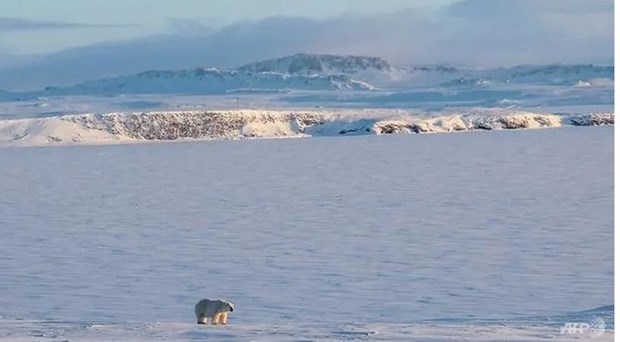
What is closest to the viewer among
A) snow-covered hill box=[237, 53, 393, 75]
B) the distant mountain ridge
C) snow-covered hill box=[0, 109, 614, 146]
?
snow-covered hill box=[0, 109, 614, 146]

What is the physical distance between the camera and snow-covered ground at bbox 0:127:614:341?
29.2 feet

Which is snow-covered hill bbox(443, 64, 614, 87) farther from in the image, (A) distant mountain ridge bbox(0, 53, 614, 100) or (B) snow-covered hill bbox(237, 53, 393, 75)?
(B) snow-covered hill bbox(237, 53, 393, 75)

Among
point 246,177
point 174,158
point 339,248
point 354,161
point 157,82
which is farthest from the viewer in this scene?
point 157,82

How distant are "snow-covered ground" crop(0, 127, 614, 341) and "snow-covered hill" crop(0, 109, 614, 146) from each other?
90.2 ft

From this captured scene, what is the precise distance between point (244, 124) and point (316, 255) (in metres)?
46.7

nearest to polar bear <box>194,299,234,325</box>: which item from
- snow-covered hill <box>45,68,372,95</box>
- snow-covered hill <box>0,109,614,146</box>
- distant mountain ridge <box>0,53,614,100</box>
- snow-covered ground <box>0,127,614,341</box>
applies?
snow-covered ground <box>0,127,614,341</box>

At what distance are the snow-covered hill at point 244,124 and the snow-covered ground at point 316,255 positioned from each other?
27.5 metres

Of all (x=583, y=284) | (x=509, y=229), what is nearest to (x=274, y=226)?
(x=509, y=229)

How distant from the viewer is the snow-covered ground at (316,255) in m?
8.90

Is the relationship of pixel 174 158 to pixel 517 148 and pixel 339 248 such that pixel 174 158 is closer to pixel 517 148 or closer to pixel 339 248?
pixel 517 148

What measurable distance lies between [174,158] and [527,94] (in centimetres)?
7301

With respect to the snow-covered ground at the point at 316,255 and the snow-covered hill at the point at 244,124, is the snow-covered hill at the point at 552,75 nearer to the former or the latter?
the snow-covered hill at the point at 244,124

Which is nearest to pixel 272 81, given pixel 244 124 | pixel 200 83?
pixel 200 83

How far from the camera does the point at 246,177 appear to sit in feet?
85.1
